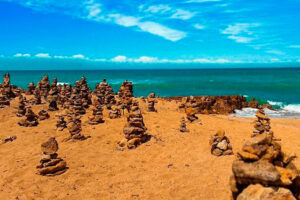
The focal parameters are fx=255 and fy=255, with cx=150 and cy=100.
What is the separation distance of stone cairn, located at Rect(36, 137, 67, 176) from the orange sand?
0.34 meters

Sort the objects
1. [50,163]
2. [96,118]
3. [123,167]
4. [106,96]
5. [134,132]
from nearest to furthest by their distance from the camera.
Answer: [50,163] → [123,167] → [134,132] → [96,118] → [106,96]

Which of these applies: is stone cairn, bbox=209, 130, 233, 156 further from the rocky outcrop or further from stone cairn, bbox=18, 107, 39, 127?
stone cairn, bbox=18, 107, 39, 127

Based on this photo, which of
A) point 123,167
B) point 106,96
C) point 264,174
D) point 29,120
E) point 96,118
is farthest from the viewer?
point 106,96

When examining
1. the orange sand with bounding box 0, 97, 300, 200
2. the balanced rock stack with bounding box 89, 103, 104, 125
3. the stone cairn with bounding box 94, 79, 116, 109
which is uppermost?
the stone cairn with bounding box 94, 79, 116, 109

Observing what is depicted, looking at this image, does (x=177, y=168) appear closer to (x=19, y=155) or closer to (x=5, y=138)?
(x=19, y=155)

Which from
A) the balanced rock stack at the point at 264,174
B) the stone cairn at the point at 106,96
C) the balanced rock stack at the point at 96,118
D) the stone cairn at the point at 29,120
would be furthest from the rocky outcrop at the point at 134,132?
the stone cairn at the point at 106,96

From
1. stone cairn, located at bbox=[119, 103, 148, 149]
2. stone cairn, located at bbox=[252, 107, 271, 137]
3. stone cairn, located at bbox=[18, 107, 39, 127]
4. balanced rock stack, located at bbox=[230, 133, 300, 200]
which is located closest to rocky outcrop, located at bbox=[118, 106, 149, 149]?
stone cairn, located at bbox=[119, 103, 148, 149]

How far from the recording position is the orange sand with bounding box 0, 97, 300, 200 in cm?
1050

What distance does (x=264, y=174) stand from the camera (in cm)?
592

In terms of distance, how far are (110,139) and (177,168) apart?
22.1 ft

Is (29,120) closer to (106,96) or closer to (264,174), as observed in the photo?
(106,96)

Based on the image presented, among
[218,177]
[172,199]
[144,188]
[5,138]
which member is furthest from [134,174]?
[5,138]

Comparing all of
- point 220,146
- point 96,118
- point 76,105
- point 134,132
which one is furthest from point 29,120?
point 220,146

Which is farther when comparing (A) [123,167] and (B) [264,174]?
(A) [123,167]
